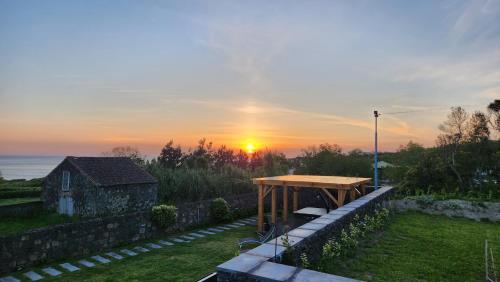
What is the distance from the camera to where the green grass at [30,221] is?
1470cm

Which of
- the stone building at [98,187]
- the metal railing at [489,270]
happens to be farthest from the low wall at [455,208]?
the stone building at [98,187]

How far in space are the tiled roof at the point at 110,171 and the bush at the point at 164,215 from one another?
20.1 ft

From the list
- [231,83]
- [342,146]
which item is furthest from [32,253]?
[342,146]

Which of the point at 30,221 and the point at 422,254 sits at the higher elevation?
the point at 422,254

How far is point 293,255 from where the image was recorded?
4672 millimetres

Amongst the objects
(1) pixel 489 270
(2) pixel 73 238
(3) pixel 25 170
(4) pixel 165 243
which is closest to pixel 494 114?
(1) pixel 489 270

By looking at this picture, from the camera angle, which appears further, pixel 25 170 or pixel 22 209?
pixel 25 170

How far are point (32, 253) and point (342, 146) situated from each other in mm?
23816

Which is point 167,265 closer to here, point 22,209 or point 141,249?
point 141,249

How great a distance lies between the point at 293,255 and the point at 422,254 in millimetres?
3378

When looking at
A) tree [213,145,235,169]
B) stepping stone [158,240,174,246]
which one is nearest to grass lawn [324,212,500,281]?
stepping stone [158,240,174,246]

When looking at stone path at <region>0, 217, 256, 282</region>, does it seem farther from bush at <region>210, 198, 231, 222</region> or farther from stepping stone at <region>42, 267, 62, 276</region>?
bush at <region>210, 198, 231, 222</region>

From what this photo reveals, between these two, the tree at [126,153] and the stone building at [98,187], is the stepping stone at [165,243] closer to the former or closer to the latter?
the stone building at [98,187]

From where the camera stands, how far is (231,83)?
15680 millimetres
